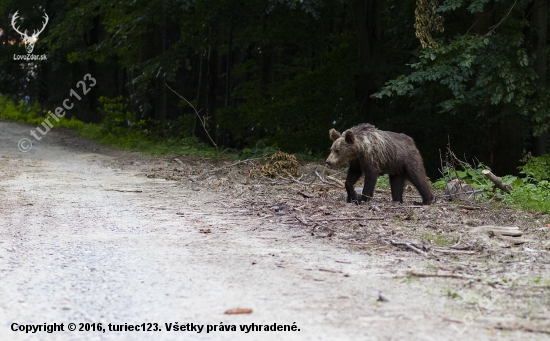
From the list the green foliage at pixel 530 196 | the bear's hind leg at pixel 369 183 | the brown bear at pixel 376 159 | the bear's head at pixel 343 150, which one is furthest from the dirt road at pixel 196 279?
the green foliage at pixel 530 196

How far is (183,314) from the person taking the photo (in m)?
4.69

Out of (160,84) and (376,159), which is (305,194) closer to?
(376,159)

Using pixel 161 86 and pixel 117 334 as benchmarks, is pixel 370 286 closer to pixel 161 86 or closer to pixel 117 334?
pixel 117 334

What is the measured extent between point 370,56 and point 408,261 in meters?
14.1

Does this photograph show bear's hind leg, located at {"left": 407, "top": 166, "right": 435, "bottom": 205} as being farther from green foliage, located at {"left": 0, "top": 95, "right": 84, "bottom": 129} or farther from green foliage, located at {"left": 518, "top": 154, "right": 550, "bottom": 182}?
green foliage, located at {"left": 0, "top": 95, "right": 84, "bottom": 129}

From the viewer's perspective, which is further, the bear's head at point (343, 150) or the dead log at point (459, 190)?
the dead log at point (459, 190)

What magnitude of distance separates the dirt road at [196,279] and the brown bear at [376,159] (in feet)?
6.72

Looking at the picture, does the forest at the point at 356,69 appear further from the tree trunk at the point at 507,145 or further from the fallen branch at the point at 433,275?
the fallen branch at the point at 433,275

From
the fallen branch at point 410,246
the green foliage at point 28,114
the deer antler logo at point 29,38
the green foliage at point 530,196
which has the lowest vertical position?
the fallen branch at point 410,246

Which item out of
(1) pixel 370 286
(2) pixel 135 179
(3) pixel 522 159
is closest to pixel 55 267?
(1) pixel 370 286

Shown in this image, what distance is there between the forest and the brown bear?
3.44 m

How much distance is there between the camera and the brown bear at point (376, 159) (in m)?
10.7

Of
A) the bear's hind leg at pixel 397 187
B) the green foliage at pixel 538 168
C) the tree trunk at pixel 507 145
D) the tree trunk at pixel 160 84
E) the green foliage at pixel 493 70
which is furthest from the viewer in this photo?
the tree trunk at pixel 160 84

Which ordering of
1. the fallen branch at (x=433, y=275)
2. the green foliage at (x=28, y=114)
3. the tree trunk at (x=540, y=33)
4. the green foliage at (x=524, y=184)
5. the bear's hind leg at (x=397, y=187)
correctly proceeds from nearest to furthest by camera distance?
the fallen branch at (x=433, y=275) < the green foliage at (x=524, y=184) < the bear's hind leg at (x=397, y=187) < the tree trunk at (x=540, y=33) < the green foliage at (x=28, y=114)
